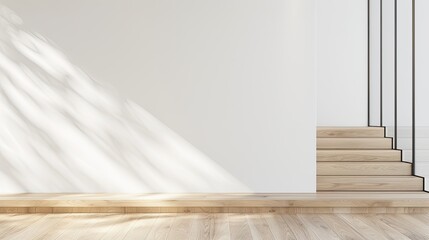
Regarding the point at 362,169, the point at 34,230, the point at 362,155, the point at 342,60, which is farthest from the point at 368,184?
the point at 34,230

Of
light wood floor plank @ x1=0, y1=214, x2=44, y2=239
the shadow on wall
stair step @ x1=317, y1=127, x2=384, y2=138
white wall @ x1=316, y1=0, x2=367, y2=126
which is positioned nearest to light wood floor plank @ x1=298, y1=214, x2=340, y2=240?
the shadow on wall

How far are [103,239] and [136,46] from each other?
5.01ft

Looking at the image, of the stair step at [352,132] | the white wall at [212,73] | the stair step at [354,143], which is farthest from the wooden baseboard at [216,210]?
the stair step at [352,132]

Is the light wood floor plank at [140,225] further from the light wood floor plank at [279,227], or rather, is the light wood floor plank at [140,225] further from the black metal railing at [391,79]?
the black metal railing at [391,79]

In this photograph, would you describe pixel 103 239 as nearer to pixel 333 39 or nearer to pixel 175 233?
pixel 175 233

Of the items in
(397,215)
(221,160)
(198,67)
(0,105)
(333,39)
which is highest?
(333,39)

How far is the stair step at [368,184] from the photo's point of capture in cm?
425

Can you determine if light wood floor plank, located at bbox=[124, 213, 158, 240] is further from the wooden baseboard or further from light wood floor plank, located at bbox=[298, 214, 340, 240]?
light wood floor plank, located at bbox=[298, 214, 340, 240]

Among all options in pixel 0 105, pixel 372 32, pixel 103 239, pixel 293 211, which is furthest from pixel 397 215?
pixel 0 105

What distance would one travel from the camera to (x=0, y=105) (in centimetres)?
410

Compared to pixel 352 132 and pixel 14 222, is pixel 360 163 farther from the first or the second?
pixel 14 222

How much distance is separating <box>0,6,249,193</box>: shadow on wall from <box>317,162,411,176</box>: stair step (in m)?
0.81

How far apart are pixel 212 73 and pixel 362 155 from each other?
1534 millimetres

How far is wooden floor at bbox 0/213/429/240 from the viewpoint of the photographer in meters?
3.15
